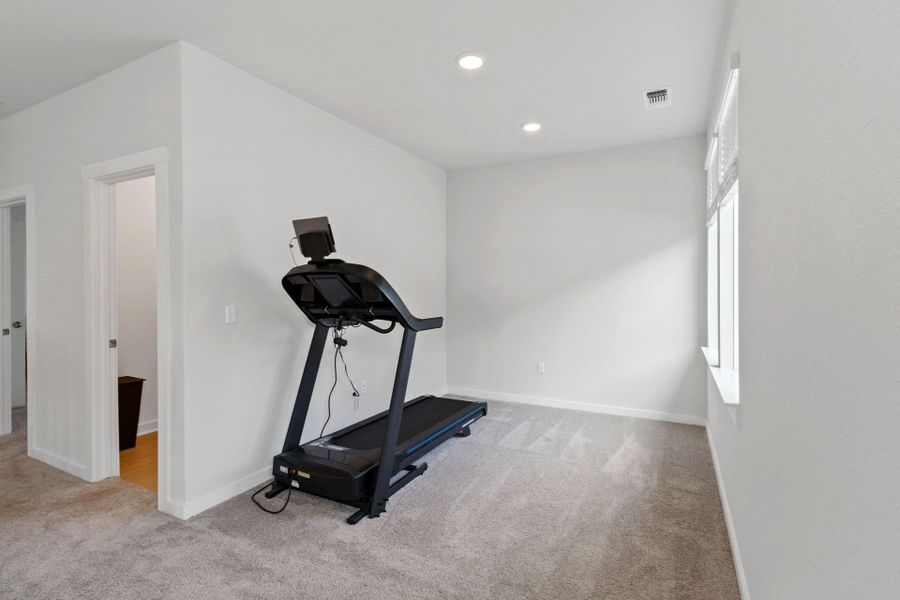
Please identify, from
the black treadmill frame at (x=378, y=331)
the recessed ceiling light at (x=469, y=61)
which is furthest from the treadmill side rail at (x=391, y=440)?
the recessed ceiling light at (x=469, y=61)

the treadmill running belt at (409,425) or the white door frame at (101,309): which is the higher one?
the white door frame at (101,309)

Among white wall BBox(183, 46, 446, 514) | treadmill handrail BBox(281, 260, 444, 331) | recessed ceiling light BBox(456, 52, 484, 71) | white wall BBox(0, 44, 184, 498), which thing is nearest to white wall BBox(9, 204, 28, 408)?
white wall BBox(0, 44, 184, 498)

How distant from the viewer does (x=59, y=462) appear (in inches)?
129

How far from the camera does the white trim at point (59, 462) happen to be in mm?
3113

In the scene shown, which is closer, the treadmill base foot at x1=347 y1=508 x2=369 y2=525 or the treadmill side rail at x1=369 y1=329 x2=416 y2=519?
the treadmill base foot at x1=347 y1=508 x2=369 y2=525

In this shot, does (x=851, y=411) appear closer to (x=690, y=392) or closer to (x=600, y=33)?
(x=600, y=33)

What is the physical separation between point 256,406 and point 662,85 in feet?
11.3

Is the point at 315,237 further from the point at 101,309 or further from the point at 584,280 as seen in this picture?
the point at 584,280

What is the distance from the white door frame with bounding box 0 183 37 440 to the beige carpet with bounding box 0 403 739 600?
0.77 metres

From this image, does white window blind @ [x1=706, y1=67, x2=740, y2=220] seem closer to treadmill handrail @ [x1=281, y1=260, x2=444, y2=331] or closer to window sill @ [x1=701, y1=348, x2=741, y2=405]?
window sill @ [x1=701, y1=348, x2=741, y2=405]

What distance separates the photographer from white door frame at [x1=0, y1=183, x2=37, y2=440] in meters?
3.44

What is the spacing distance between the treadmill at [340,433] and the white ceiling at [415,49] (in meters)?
1.03

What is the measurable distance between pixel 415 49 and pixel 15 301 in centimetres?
507

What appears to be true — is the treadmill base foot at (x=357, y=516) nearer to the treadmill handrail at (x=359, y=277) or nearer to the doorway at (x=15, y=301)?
the treadmill handrail at (x=359, y=277)
